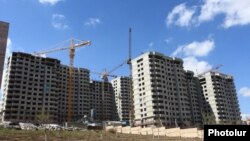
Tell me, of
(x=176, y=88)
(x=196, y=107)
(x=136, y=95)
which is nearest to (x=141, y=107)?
(x=136, y=95)

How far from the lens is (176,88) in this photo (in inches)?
6506

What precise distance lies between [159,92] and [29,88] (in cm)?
6818

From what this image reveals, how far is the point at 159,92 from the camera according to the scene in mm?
152750

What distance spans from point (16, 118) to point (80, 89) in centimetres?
5743

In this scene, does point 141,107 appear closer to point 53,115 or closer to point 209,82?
point 53,115

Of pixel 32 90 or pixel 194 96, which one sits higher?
pixel 32 90

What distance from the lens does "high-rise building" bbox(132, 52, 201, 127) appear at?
148 metres

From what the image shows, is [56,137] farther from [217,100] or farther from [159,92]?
[217,100]

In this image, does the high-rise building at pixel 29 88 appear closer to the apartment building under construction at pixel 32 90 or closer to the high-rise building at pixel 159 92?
the apartment building under construction at pixel 32 90

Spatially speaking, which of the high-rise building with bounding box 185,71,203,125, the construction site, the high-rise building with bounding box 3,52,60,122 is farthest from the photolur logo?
the high-rise building with bounding box 185,71,203,125

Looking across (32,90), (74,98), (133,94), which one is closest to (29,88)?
(32,90)

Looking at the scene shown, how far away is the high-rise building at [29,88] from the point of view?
149 meters

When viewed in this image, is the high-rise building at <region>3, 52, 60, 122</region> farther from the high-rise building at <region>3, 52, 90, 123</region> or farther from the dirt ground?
the dirt ground

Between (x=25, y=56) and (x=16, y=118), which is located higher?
(x=25, y=56)
